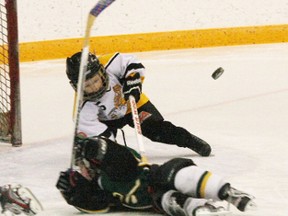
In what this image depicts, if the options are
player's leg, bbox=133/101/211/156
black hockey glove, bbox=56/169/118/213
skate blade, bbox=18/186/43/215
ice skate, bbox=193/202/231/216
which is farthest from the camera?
player's leg, bbox=133/101/211/156

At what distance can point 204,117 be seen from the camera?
171 inches

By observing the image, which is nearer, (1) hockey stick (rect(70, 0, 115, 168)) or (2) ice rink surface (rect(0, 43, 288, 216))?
(1) hockey stick (rect(70, 0, 115, 168))

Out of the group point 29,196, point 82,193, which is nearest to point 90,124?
point 82,193

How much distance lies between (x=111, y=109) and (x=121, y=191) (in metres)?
0.66

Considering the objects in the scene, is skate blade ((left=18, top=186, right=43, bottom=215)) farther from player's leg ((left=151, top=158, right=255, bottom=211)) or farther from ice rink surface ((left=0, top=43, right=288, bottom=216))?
player's leg ((left=151, top=158, right=255, bottom=211))

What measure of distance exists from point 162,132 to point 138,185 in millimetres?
922

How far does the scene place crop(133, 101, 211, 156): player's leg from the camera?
3.32 m

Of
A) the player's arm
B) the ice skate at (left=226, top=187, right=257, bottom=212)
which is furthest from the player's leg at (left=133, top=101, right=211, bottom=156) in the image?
the ice skate at (left=226, top=187, right=257, bottom=212)

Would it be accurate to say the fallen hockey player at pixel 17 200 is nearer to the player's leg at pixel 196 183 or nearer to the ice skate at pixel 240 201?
the player's leg at pixel 196 183

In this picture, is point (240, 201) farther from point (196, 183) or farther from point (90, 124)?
point (90, 124)

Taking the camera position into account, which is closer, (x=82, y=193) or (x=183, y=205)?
(x=183, y=205)

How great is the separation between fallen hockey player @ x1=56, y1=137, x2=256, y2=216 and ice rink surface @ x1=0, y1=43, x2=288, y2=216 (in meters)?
0.12

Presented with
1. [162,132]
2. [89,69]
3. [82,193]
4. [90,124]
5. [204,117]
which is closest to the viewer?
[82,193]

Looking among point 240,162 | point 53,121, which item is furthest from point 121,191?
point 53,121
